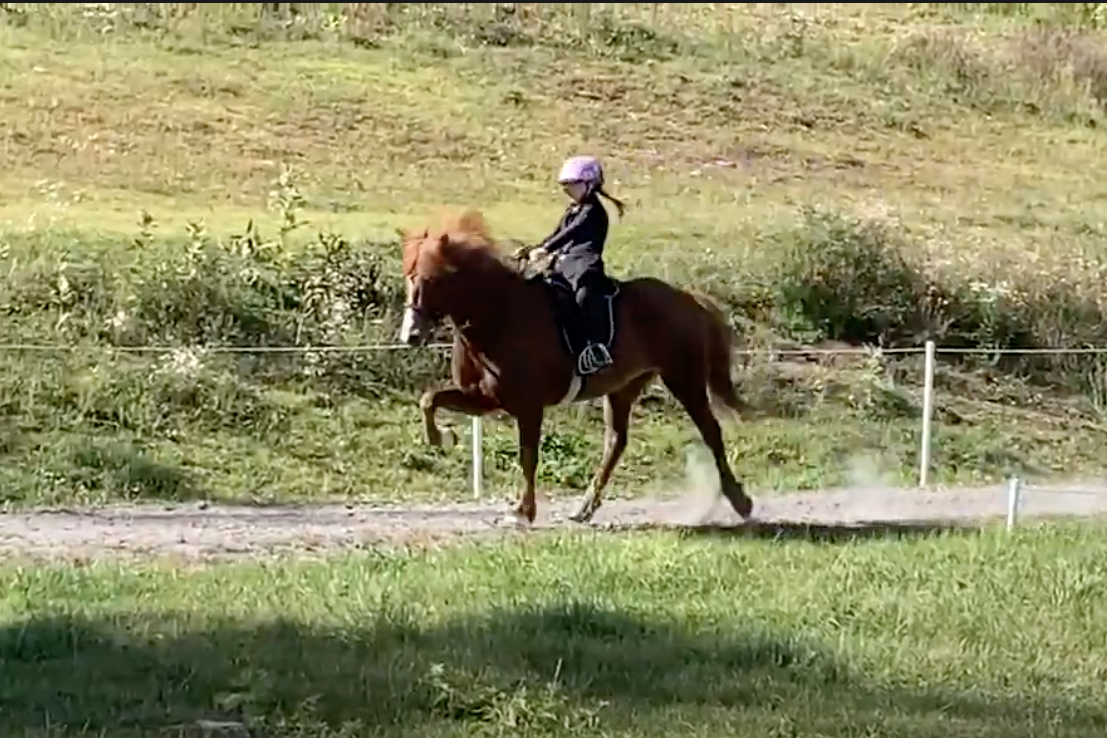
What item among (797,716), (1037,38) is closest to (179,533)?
(797,716)

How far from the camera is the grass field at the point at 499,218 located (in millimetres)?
14984

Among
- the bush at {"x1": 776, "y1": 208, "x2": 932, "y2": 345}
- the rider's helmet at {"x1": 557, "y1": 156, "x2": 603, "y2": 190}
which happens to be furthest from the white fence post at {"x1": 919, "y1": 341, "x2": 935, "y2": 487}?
the rider's helmet at {"x1": 557, "y1": 156, "x2": 603, "y2": 190}

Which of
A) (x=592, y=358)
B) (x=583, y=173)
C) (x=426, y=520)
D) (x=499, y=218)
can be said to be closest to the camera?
(x=583, y=173)

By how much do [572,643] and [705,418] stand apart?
5.56 metres

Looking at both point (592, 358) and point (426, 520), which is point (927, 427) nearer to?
A: point (592, 358)

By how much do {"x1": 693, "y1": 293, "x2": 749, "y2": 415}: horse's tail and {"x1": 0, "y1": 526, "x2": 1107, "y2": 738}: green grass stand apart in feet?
9.15

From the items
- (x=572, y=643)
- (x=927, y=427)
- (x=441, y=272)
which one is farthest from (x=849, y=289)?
(x=572, y=643)

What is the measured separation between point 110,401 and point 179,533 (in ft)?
9.76

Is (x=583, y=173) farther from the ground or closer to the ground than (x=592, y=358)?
farther from the ground

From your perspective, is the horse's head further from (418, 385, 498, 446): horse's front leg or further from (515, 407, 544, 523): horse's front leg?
(515, 407, 544, 523): horse's front leg

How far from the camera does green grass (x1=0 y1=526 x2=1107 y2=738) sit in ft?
22.4

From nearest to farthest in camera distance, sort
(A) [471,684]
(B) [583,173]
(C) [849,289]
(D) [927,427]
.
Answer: (A) [471,684] < (B) [583,173] < (D) [927,427] < (C) [849,289]

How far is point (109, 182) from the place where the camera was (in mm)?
19266

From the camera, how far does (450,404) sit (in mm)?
12461
